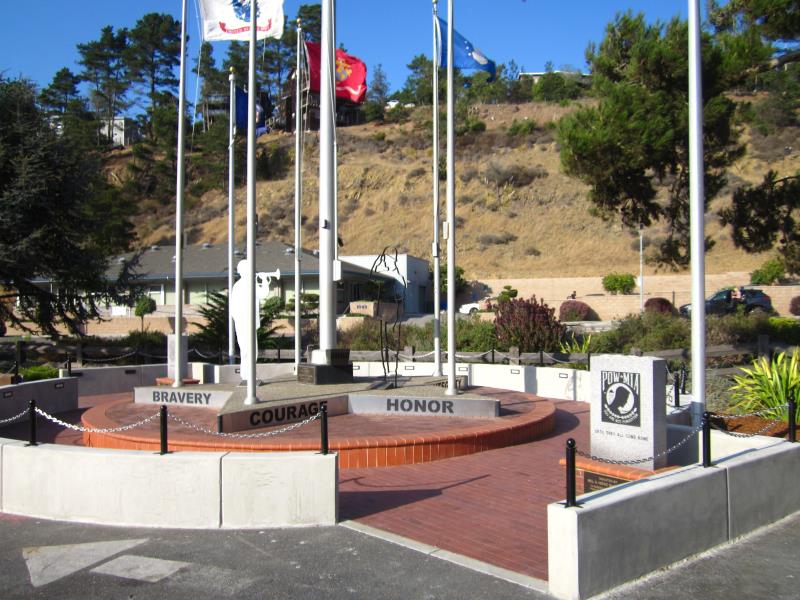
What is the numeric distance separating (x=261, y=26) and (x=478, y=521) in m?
9.51

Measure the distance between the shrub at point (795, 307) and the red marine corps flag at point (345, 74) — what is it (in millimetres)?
39273

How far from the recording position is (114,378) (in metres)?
18.6

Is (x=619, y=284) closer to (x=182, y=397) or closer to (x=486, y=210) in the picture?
(x=486, y=210)

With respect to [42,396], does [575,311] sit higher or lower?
higher

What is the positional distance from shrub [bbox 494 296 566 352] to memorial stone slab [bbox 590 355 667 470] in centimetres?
1377

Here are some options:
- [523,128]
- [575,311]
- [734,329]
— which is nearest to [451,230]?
[734,329]

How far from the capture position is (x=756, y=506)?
707 cm

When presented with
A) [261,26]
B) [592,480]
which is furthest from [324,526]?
[261,26]

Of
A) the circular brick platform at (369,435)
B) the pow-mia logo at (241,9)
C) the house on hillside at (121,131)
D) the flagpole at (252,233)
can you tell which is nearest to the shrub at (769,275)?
the circular brick platform at (369,435)

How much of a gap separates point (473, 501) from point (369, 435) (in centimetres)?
270

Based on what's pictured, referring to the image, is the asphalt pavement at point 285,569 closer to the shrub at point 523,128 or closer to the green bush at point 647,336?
the green bush at point 647,336

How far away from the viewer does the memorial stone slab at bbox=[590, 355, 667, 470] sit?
24.2 feet

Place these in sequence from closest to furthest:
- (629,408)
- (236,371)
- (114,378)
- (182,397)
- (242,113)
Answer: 1. (629,408)
2. (182,397)
3. (236,371)
4. (114,378)
5. (242,113)

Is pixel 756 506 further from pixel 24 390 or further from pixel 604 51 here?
pixel 604 51
